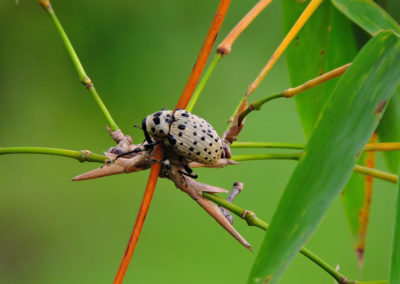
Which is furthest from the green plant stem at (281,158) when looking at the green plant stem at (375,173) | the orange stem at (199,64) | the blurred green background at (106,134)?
the blurred green background at (106,134)

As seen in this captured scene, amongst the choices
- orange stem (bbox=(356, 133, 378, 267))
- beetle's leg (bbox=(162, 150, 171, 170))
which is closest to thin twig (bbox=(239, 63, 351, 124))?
beetle's leg (bbox=(162, 150, 171, 170))

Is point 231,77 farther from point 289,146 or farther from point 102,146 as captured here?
point 289,146

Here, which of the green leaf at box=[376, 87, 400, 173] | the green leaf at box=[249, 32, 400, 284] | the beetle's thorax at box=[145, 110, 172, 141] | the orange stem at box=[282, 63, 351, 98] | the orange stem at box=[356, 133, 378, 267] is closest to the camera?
the green leaf at box=[249, 32, 400, 284]

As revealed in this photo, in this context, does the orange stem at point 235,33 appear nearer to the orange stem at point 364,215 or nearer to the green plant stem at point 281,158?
the green plant stem at point 281,158

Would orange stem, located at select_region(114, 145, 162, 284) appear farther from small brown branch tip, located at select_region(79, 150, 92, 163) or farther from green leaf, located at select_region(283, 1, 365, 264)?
green leaf, located at select_region(283, 1, 365, 264)

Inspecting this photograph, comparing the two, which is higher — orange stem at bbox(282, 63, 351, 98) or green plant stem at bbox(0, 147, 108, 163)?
orange stem at bbox(282, 63, 351, 98)

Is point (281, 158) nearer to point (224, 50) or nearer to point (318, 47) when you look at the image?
point (224, 50)

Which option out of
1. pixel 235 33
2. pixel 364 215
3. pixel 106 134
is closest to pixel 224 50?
pixel 235 33
